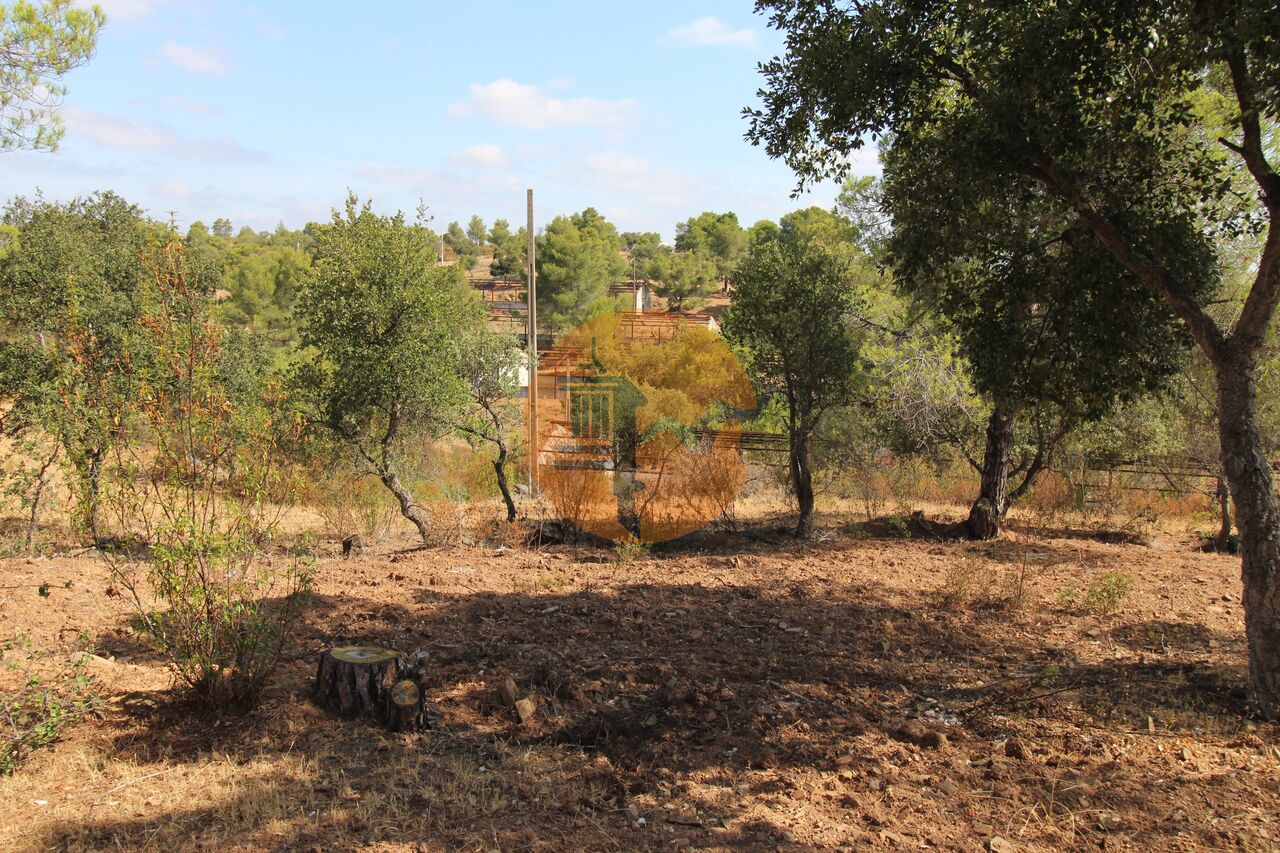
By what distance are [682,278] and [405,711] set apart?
59262mm

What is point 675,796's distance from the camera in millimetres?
4266

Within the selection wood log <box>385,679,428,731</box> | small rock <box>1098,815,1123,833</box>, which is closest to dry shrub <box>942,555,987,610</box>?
small rock <box>1098,815,1123,833</box>

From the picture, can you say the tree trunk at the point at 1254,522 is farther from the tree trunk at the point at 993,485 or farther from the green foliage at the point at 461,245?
the green foliage at the point at 461,245

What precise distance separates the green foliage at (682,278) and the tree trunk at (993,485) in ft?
158

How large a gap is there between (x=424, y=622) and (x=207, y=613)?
7.59ft

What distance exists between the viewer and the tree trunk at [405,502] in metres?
12.4

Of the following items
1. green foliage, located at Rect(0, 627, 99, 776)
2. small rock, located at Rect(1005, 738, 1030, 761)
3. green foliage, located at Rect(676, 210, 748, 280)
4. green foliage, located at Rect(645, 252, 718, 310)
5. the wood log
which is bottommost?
small rock, located at Rect(1005, 738, 1030, 761)

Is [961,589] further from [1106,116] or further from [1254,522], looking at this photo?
[1106,116]

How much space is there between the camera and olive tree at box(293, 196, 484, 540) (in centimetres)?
1138

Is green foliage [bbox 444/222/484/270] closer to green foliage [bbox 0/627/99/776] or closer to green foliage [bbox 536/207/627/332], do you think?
green foliage [bbox 536/207/627/332]

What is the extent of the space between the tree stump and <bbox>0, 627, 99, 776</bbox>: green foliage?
1.27m

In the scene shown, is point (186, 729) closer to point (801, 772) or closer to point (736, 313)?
point (801, 772)

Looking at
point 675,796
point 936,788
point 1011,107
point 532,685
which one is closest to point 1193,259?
point 1011,107

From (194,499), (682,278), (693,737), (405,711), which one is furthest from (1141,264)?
(682,278)
